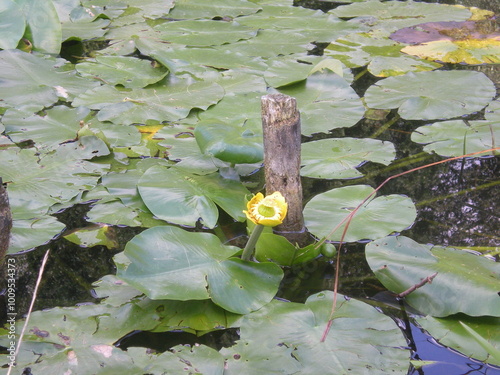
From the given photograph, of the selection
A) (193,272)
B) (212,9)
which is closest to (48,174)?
(193,272)

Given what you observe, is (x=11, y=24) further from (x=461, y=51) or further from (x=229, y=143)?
(x=461, y=51)

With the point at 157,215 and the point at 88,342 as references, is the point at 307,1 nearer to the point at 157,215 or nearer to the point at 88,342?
the point at 157,215

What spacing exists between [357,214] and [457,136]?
0.72 metres

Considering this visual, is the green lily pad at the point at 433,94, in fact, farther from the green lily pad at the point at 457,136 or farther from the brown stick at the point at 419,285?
the brown stick at the point at 419,285

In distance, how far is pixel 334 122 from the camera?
2396mm

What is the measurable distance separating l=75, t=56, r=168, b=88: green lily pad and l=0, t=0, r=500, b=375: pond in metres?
0.01

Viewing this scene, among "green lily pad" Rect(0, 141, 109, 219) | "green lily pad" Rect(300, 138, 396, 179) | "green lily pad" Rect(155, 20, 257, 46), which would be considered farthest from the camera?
"green lily pad" Rect(155, 20, 257, 46)

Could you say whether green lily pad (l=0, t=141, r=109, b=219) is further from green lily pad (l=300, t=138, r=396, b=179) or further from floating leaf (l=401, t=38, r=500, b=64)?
floating leaf (l=401, t=38, r=500, b=64)

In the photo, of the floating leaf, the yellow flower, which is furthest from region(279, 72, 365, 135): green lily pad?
the yellow flower

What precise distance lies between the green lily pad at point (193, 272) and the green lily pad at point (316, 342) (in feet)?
0.19

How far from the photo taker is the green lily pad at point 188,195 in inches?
70.3

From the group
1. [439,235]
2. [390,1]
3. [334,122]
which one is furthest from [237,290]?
[390,1]

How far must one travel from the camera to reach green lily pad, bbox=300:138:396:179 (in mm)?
2055

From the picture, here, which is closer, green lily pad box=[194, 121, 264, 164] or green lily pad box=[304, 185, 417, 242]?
green lily pad box=[304, 185, 417, 242]
